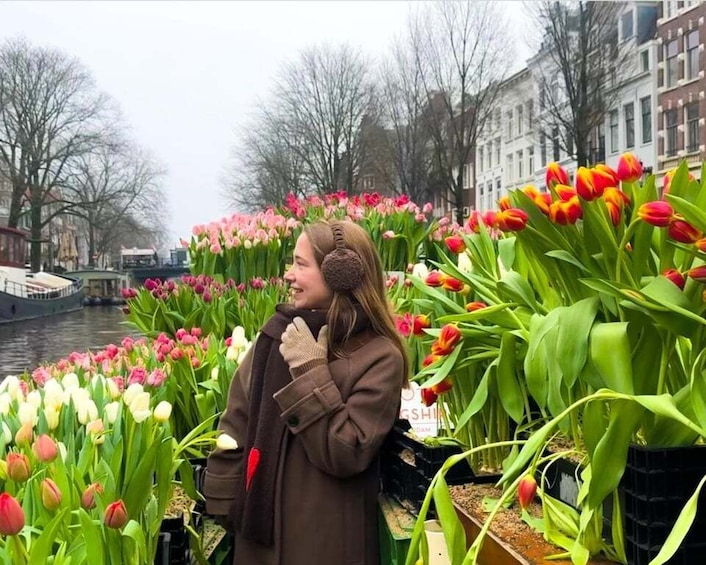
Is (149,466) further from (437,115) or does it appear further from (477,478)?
(437,115)

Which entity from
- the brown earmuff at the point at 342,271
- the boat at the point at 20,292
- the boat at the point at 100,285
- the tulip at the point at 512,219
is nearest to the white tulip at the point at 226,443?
the brown earmuff at the point at 342,271

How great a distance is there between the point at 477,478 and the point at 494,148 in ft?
143

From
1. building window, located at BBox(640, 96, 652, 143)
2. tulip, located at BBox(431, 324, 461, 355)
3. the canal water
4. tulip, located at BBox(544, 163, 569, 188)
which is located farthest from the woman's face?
building window, located at BBox(640, 96, 652, 143)

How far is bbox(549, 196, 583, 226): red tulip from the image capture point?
4.36 feet

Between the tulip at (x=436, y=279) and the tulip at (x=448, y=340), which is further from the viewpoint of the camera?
the tulip at (x=436, y=279)

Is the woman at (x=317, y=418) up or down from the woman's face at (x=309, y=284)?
down

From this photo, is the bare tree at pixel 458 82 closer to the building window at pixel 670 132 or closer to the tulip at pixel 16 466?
the building window at pixel 670 132

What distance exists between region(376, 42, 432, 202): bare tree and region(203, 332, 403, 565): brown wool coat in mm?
28537

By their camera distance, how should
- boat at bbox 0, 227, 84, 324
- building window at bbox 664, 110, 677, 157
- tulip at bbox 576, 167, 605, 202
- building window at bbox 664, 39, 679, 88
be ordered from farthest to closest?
boat at bbox 0, 227, 84, 324, building window at bbox 664, 39, 679, 88, building window at bbox 664, 110, 677, 157, tulip at bbox 576, 167, 605, 202

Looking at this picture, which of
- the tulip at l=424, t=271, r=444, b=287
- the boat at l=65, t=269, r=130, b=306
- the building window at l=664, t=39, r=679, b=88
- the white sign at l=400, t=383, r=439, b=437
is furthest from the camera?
the boat at l=65, t=269, r=130, b=306

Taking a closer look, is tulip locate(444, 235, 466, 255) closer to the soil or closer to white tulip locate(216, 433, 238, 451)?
the soil

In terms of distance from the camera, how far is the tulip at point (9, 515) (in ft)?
3.89

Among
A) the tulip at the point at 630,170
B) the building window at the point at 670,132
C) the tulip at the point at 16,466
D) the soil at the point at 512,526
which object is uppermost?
the building window at the point at 670,132

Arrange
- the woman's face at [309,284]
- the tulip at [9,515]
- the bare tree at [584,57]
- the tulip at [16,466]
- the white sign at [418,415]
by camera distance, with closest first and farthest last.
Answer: the tulip at [9,515] < the tulip at [16,466] < the woman's face at [309,284] < the white sign at [418,415] < the bare tree at [584,57]
